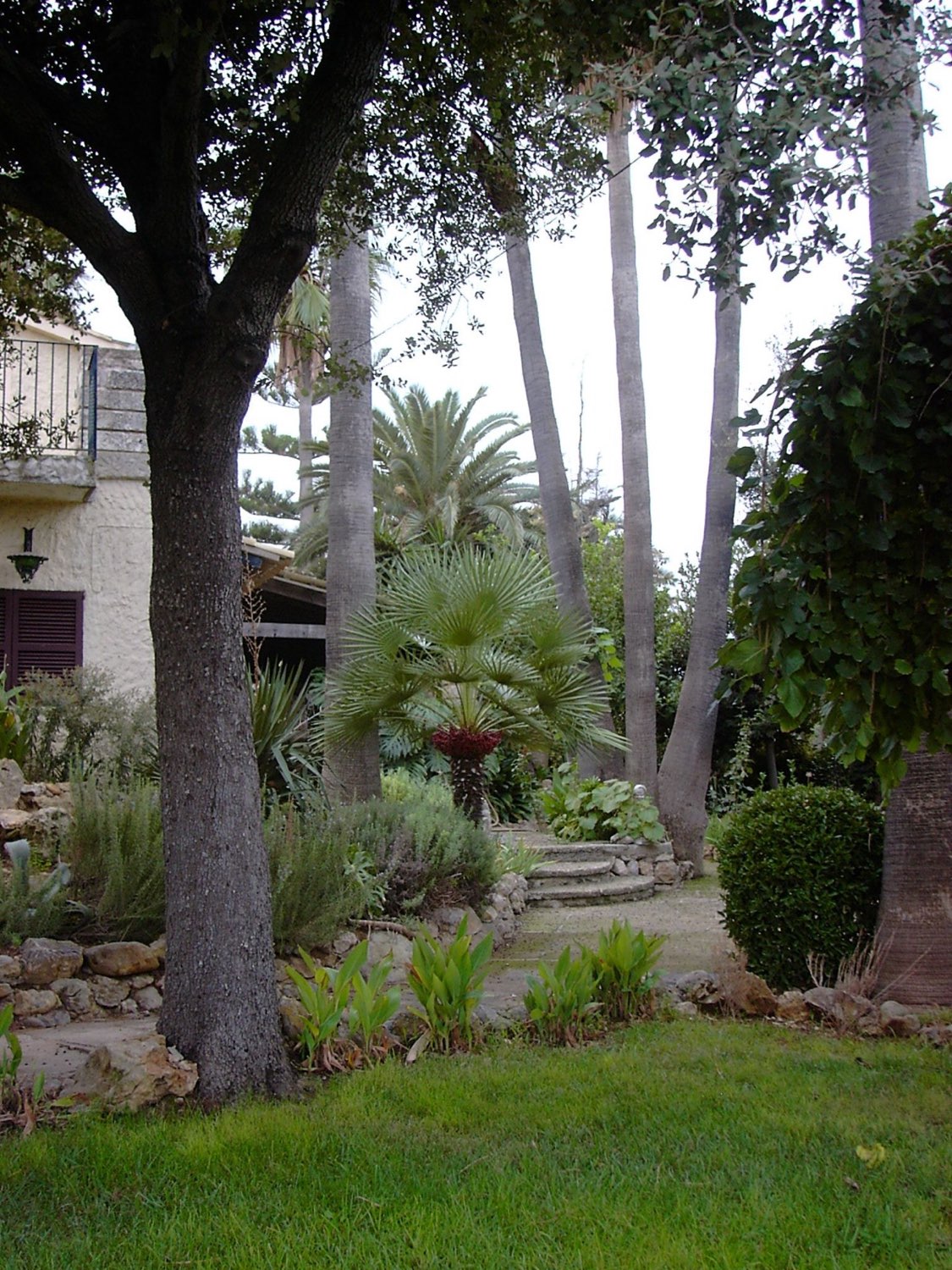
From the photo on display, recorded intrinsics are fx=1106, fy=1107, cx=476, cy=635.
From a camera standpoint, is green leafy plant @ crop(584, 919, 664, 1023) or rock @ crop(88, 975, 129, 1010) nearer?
green leafy plant @ crop(584, 919, 664, 1023)

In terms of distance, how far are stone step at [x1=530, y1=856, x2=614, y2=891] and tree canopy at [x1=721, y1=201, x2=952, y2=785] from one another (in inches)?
323

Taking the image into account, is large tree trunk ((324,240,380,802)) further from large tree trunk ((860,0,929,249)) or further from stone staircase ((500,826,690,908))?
large tree trunk ((860,0,929,249))

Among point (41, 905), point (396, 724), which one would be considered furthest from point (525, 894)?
point (41, 905)

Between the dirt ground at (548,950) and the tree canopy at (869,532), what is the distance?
2.61 metres

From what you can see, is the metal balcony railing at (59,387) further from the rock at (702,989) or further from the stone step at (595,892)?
the rock at (702,989)

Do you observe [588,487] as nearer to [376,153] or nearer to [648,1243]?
[376,153]

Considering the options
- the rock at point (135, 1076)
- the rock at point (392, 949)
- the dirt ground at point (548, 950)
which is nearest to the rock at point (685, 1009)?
the dirt ground at point (548, 950)

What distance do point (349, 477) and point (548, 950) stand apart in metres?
4.39

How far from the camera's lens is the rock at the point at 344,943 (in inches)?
283

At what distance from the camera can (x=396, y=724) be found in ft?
31.8

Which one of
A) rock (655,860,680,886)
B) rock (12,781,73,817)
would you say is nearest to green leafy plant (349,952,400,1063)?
rock (12,781,73,817)

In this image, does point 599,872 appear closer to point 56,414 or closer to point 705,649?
point 705,649

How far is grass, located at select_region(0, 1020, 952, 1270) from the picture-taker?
2.93 metres

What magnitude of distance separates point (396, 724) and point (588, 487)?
28.4 meters
